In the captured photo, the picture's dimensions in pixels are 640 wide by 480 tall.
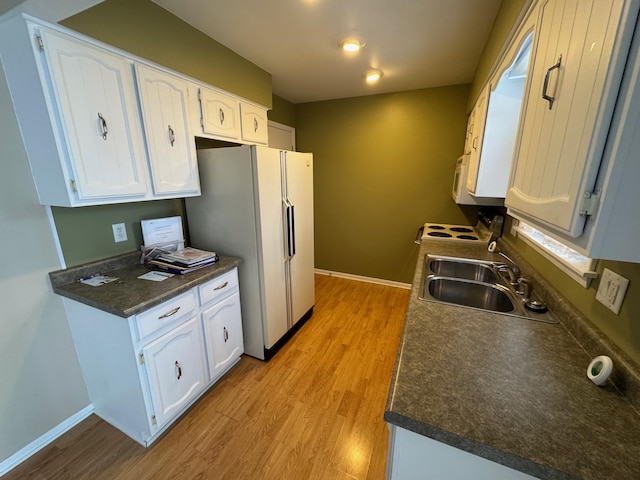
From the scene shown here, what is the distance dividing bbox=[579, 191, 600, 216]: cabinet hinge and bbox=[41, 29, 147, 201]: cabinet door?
6.29ft

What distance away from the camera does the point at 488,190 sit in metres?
1.62

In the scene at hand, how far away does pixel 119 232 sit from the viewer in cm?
175

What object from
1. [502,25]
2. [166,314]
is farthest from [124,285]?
[502,25]

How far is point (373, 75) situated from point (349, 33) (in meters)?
0.81

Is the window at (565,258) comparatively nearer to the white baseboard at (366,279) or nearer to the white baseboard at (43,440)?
the white baseboard at (366,279)

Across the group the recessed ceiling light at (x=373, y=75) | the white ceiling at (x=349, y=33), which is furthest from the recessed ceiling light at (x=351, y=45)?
the recessed ceiling light at (x=373, y=75)

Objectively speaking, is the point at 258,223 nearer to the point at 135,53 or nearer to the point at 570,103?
the point at 135,53

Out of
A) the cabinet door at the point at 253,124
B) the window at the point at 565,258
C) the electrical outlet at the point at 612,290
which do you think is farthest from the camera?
the cabinet door at the point at 253,124

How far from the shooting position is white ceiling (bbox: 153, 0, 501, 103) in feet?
5.27

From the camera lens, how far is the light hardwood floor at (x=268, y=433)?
137cm

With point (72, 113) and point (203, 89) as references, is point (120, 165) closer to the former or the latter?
point (72, 113)

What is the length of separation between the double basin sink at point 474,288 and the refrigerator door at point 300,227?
112 cm

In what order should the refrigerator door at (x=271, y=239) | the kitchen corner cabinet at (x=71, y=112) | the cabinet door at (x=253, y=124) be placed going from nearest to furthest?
the kitchen corner cabinet at (x=71, y=112)
the refrigerator door at (x=271, y=239)
the cabinet door at (x=253, y=124)

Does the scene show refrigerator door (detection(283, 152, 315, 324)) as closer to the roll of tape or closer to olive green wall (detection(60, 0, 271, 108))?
olive green wall (detection(60, 0, 271, 108))
